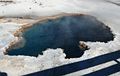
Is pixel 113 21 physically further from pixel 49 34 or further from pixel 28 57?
pixel 28 57

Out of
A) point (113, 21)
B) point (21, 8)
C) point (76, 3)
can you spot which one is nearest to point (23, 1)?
point (21, 8)

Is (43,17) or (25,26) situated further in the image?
(43,17)

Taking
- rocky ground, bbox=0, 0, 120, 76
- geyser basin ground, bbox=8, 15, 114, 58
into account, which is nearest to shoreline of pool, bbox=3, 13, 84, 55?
rocky ground, bbox=0, 0, 120, 76

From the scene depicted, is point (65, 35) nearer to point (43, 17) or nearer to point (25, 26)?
point (25, 26)

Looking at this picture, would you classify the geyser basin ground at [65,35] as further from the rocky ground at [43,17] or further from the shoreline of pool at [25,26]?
the rocky ground at [43,17]

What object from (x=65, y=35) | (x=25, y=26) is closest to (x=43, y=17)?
(x=25, y=26)

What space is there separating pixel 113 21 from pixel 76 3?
2435mm

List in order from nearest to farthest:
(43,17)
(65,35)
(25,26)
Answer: (65,35) < (25,26) < (43,17)

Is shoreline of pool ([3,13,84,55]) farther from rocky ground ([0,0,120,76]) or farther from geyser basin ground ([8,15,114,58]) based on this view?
geyser basin ground ([8,15,114,58])

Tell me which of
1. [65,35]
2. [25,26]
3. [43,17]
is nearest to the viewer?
[65,35]

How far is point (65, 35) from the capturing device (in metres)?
9.38

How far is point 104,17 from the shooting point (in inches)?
419

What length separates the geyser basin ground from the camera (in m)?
8.55

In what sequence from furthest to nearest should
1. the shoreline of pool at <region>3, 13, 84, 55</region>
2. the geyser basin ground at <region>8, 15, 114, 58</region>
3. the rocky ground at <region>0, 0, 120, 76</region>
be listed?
the shoreline of pool at <region>3, 13, 84, 55</region>
the geyser basin ground at <region>8, 15, 114, 58</region>
the rocky ground at <region>0, 0, 120, 76</region>
